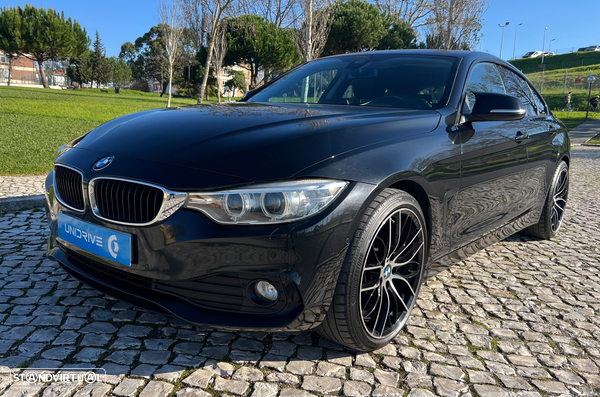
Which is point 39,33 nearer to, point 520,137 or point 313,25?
point 313,25

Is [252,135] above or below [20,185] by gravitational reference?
above

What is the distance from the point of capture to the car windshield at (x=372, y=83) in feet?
10.2

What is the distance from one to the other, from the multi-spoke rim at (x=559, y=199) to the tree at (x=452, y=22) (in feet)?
118


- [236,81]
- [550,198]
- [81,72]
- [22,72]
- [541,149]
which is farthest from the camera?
[22,72]

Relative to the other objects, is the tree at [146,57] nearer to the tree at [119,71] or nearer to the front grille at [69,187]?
the tree at [119,71]

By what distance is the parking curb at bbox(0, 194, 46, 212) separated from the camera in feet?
16.4

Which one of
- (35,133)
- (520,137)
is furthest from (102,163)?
(35,133)

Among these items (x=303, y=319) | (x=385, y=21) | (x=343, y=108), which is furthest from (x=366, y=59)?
(x=385, y=21)

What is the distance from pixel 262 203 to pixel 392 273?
888 millimetres

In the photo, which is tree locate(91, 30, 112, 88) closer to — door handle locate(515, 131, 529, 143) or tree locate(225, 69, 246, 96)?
tree locate(225, 69, 246, 96)

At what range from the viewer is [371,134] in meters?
2.32

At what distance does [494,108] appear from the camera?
2885mm

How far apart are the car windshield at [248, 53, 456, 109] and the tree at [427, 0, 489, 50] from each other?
3754 cm

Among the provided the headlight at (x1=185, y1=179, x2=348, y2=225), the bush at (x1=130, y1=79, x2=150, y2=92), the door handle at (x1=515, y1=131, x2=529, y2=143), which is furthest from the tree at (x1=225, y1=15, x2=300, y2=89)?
the bush at (x1=130, y1=79, x2=150, y2=92)
